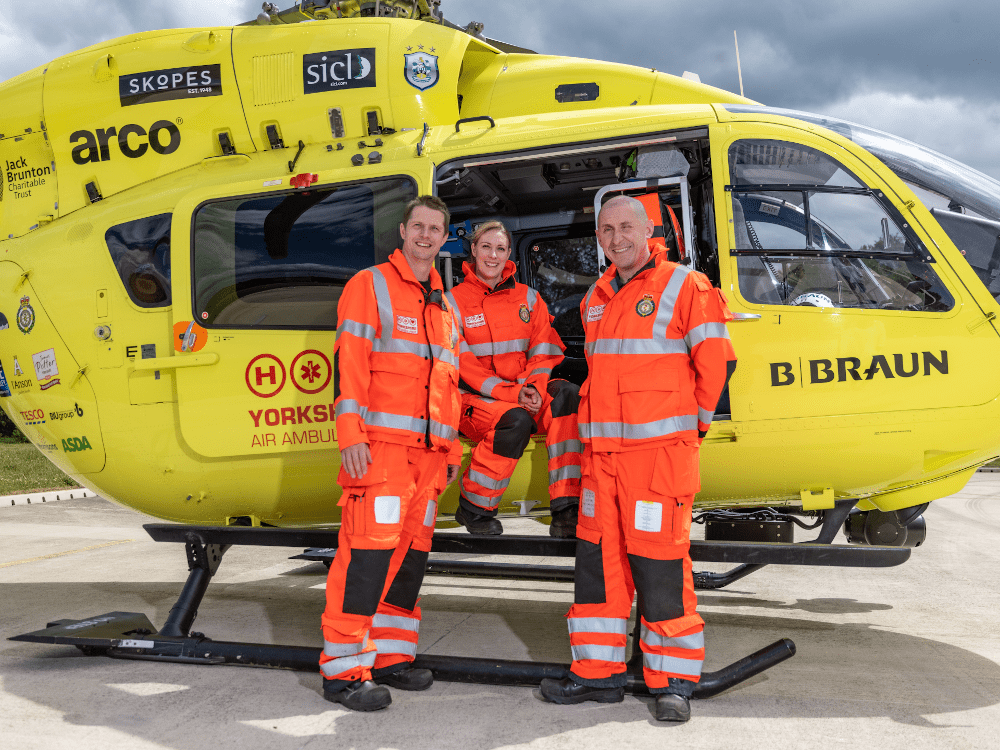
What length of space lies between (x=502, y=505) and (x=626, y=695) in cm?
106

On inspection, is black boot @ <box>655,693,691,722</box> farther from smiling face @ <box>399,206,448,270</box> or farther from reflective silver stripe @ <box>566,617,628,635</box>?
smiling face @ <box>399,206,448,270</box>

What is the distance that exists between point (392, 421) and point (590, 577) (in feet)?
3.53

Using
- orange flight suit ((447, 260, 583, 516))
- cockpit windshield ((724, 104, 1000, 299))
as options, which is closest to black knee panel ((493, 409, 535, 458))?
orange flight suit ((447, 260, 583, 516))

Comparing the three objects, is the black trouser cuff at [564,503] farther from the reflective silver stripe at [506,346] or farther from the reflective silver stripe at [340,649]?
the reflective silver stripe at [340,649]

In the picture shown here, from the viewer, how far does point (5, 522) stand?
930cm

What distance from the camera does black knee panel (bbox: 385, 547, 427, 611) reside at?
3447 mm

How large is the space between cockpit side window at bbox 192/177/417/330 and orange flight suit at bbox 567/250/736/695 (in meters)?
1.43

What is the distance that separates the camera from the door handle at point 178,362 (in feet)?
12.7

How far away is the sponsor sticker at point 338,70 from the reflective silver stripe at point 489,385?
183 centimetres

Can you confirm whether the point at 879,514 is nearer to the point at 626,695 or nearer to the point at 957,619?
the point at 957,619

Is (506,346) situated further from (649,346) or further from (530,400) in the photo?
(649,346)

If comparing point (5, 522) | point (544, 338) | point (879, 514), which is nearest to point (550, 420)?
point (544, 338)

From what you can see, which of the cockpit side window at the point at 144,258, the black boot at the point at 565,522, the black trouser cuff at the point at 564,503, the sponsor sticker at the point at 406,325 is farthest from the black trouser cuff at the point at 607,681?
the cockpit side window at the point at 144,258

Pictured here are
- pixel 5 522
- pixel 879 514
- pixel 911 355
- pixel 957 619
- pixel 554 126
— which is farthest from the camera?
pixel 5 522
